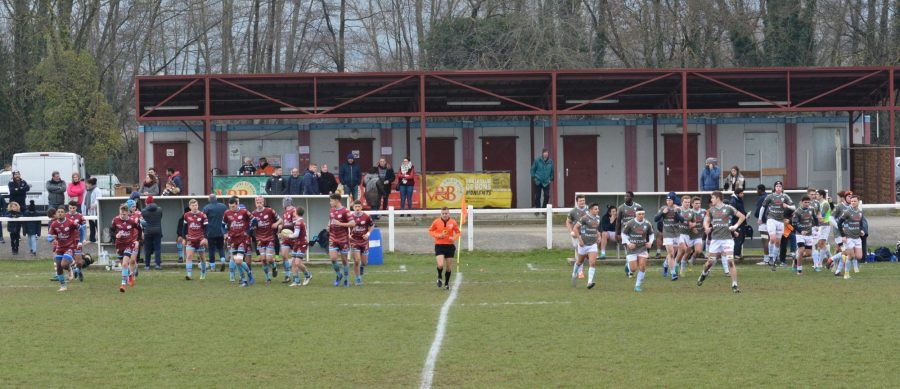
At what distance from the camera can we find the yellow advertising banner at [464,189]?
38.3 metres

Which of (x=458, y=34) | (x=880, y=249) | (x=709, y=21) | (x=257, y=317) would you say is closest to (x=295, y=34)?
(x=458, y=34)

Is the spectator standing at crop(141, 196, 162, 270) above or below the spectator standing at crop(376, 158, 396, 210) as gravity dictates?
below

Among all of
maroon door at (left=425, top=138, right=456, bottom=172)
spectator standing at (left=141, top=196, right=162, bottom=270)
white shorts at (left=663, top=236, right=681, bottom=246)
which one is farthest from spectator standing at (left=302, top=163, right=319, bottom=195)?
white shorts at (left=663, top=236, right=681, bottom=246)

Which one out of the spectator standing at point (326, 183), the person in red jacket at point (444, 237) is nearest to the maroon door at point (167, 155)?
the spectator standing at point (326, 183)

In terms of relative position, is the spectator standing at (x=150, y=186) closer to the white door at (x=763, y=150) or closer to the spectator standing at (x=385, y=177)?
the spectator standing at (x=385, y=177)

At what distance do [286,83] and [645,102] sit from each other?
12.0 metres

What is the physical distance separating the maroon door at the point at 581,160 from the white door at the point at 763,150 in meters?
4.96

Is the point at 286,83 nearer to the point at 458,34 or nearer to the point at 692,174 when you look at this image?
the point at 692,174

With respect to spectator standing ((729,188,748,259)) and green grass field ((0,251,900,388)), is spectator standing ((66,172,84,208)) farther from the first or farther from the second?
spectator standing ((729,188,748,259))

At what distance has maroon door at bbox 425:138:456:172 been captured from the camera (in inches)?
1604

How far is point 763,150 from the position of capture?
40875 millimetres

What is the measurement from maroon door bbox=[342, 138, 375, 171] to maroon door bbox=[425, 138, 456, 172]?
187 centimetres

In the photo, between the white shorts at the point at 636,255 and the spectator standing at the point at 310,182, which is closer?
the white shorts at the point at 636,255

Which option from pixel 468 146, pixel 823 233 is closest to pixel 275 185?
pixel 468 146
